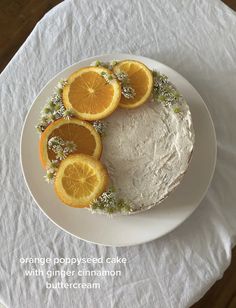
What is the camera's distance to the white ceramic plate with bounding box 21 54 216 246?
1.03 meters

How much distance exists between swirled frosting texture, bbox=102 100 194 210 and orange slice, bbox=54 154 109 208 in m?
0.07

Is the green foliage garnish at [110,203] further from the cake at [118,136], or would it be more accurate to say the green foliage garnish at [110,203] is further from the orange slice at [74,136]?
the orange slice at [74,136]

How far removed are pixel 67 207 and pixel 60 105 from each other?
269 mm

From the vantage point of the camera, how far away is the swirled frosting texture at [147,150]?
102 cm

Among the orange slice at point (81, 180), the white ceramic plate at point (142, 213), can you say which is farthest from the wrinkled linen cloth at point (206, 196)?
the orange slice at point (81, 180)

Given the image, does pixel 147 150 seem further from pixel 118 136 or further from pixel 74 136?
pixel 74 136

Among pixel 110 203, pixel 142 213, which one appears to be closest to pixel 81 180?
pixel 110 203

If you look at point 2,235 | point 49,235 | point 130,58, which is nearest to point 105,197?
point 49,235

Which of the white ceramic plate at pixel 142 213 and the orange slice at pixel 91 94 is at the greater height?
the orange slice at pixel 91 94

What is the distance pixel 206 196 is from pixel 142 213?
0.59ft

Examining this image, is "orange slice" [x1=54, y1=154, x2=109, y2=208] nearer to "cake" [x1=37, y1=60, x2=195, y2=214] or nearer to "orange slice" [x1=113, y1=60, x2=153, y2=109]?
"cake" [x1=37, y1=60, x2=195, y2=214]

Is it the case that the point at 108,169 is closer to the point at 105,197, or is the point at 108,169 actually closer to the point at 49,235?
the point at 105,197

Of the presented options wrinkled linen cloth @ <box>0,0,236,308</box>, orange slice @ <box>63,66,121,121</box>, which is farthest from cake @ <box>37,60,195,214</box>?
wrinkled linen cloth @ <box>0,0,236,308</box>

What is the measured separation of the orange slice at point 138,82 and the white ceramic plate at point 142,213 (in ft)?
0.39
